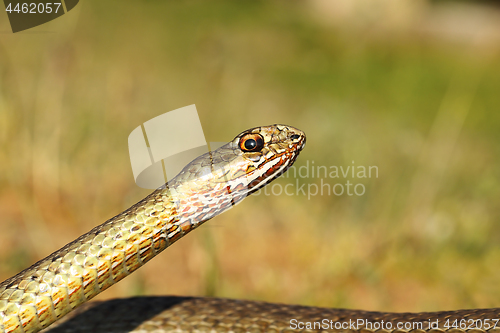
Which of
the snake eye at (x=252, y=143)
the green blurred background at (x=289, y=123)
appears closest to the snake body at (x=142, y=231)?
the snake eye at (x=252, y=143)

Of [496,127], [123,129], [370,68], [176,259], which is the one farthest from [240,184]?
[370,68]

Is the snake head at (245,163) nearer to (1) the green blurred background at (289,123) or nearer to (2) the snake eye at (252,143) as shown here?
(2) the snake eye at (252,143)

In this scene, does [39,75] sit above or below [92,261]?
above

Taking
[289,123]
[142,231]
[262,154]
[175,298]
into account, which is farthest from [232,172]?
[289,123]

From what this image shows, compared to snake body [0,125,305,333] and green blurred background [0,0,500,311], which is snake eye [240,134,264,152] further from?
green blurred background [0,0,500,311]

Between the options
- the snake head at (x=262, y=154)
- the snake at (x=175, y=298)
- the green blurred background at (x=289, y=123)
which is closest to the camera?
the snake at (x=175, y=298)

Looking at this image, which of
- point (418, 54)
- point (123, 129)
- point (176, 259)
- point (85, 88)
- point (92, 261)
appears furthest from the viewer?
point (418, 54)

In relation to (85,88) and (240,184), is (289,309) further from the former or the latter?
(85,88)

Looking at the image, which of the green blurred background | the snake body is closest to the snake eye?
the snake body
